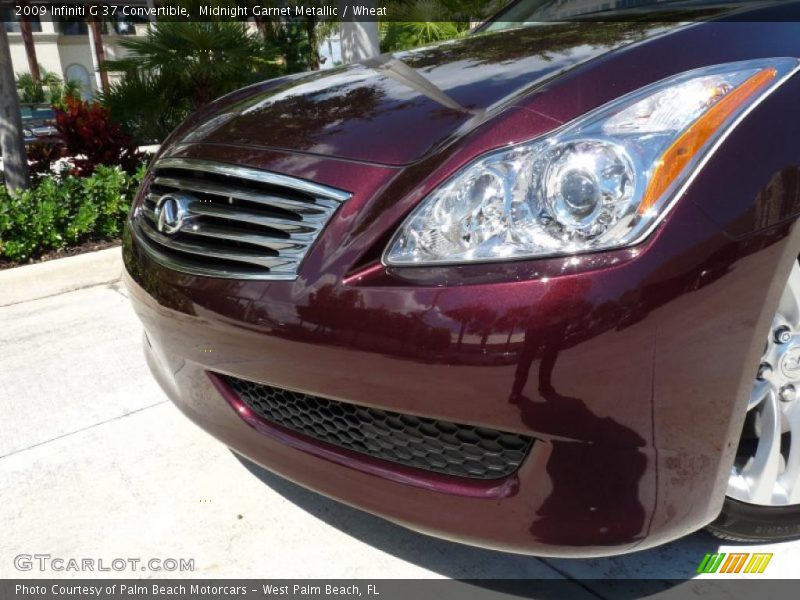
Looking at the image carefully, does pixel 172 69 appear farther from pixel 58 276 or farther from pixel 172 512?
pixel 172 512

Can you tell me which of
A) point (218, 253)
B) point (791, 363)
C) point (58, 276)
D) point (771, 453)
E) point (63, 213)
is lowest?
point (58, 276)

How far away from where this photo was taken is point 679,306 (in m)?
1.32

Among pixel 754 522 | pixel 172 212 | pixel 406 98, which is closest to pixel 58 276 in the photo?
pixel 172 212

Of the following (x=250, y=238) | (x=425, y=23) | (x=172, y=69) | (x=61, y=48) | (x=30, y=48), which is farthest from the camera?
(x=61, y=48)

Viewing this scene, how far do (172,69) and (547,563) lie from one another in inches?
220

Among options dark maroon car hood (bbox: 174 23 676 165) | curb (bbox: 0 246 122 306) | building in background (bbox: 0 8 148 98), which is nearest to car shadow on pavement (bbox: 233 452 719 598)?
dark maroon car hood (bbox: 174 23 676 165)

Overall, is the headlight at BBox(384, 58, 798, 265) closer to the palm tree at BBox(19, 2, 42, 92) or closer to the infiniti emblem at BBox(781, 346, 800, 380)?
the infiniti emblem at BBox(781, 346, 800, 380)

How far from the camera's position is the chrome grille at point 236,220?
5.24 feet

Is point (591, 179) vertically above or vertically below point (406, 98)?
below

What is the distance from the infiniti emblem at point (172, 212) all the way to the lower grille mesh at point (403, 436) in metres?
0.47

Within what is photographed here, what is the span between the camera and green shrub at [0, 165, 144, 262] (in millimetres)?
4312

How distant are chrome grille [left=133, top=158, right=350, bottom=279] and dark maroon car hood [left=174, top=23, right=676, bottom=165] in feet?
0.39

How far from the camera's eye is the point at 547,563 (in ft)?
6.26

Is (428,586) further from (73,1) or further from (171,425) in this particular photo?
(73,1)
